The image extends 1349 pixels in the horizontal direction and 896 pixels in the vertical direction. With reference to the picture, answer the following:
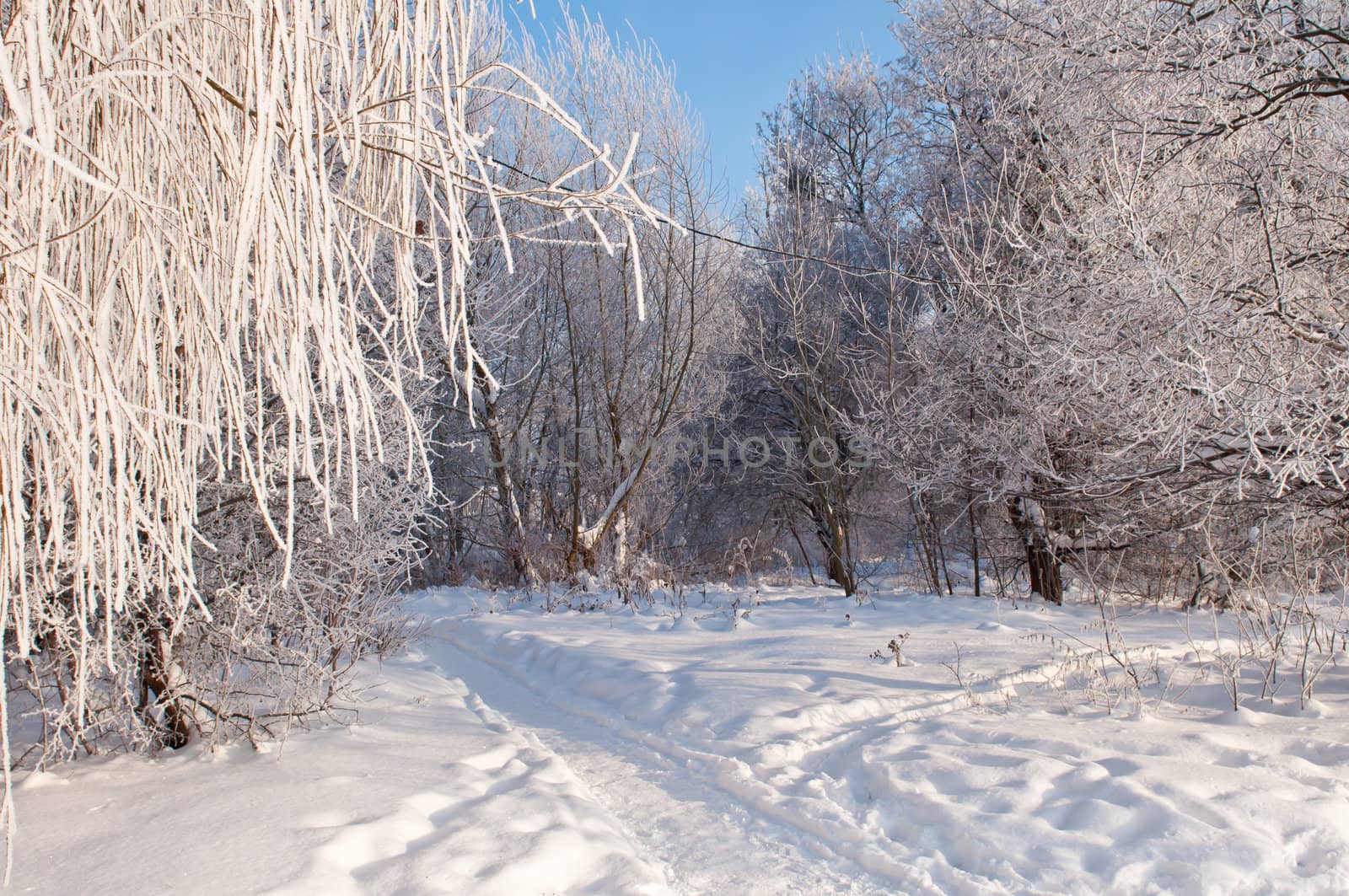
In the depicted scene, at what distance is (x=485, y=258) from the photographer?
41.8 feet

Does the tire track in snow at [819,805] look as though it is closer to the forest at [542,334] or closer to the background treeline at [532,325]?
the forest at [542,334]

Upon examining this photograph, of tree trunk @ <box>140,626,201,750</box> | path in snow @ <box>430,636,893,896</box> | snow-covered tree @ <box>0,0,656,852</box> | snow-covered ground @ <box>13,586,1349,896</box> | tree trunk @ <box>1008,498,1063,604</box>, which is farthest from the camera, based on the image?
tree trunk @ <box>1008,498,1063,604</box>

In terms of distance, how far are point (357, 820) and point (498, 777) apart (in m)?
0.85

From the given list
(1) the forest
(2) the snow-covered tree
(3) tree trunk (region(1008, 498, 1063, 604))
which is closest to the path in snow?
(1) the forest

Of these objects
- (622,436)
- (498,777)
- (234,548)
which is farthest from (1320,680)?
(622,436)

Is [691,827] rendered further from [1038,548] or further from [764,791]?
[1038,548]

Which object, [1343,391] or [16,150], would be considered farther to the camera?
[1343,391]

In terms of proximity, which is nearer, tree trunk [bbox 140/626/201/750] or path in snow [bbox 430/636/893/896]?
path in snow [bbox 430/636/893/896]

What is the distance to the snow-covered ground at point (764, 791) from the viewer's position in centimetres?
278

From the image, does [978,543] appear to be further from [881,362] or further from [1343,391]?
[1343,391]

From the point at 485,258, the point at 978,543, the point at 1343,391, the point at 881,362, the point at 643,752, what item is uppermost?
the point at 485,258

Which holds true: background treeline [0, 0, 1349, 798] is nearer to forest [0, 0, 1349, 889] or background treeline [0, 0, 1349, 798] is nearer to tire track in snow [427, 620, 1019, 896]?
forest [0, 0, 1349, 889]

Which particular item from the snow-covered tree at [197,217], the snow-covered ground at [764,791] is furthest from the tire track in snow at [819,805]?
the snow-covered tree at [197,217]

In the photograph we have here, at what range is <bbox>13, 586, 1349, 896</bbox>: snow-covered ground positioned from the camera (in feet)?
9.11
